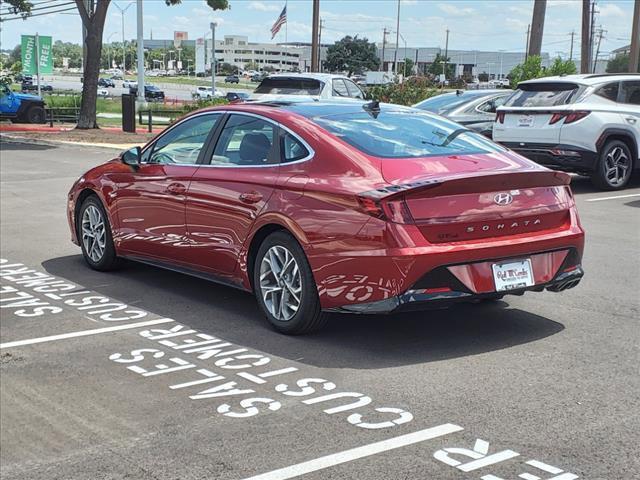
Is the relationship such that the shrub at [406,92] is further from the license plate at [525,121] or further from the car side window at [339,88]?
the license plate at [525,121]

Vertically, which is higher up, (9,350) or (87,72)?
(87,72)

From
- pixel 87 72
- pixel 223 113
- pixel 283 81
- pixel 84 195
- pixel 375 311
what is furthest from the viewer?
pixel 87 72

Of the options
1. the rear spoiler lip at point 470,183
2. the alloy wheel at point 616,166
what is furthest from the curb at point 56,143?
the rear spoiler lip at point 470,183

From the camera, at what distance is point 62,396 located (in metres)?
5.19

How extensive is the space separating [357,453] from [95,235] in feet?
16.7

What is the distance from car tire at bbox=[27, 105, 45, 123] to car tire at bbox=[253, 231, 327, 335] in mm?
33191

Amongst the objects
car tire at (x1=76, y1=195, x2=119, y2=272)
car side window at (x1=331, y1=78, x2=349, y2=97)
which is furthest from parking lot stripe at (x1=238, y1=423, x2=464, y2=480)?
car side window at (x1=331, y1=78, x2=349, y2=97)

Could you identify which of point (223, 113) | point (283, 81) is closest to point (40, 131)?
point (283, 81)

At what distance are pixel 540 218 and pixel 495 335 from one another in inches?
34.6

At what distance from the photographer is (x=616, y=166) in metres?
14.2

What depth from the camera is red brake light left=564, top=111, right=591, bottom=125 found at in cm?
1369

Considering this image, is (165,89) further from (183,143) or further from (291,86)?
(183,143)

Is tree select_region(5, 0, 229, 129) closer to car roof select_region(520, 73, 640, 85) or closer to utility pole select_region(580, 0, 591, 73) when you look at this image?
utility pole select_region(580, 0, 591, 73)

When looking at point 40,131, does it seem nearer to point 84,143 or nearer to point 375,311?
Result: point 84,143
